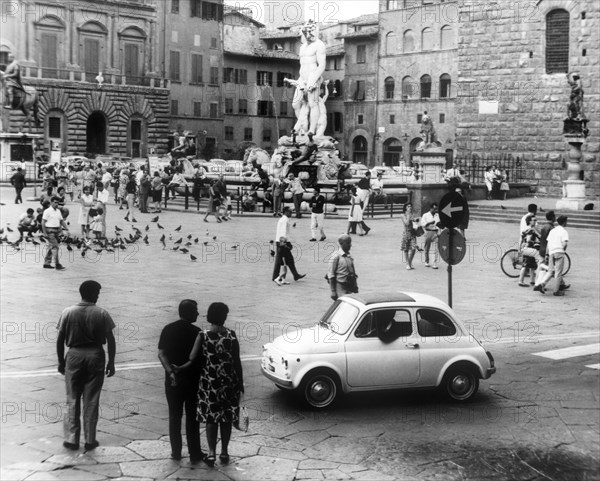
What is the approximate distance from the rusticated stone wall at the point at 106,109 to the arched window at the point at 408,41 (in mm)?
16900

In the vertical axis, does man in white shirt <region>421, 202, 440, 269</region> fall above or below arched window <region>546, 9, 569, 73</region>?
below

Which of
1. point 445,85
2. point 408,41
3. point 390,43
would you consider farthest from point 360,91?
point 445,85

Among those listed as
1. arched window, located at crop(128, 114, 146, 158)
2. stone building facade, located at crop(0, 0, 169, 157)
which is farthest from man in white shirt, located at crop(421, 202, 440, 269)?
arched window, located at crop(128, 114, 146, 158)


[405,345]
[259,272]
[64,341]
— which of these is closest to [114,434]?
[64,341]

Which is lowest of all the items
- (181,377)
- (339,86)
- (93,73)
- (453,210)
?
(181,377)

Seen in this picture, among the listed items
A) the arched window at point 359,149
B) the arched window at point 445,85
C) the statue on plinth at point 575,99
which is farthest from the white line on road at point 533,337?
the arched window at point 359,149

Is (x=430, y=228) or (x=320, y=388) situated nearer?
(x=320, y=388)

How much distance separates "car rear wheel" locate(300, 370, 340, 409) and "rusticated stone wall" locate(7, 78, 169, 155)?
42.0 meters

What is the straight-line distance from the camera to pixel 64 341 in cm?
843

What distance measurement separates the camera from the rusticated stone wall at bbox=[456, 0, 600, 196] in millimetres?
35531

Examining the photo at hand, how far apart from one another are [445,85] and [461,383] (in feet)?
178

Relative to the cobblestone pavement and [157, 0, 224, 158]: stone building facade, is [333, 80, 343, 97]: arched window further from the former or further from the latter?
the cobblestone pavement

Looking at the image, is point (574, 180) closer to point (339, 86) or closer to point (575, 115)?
point (575, 115)

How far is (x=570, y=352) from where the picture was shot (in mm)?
13000
